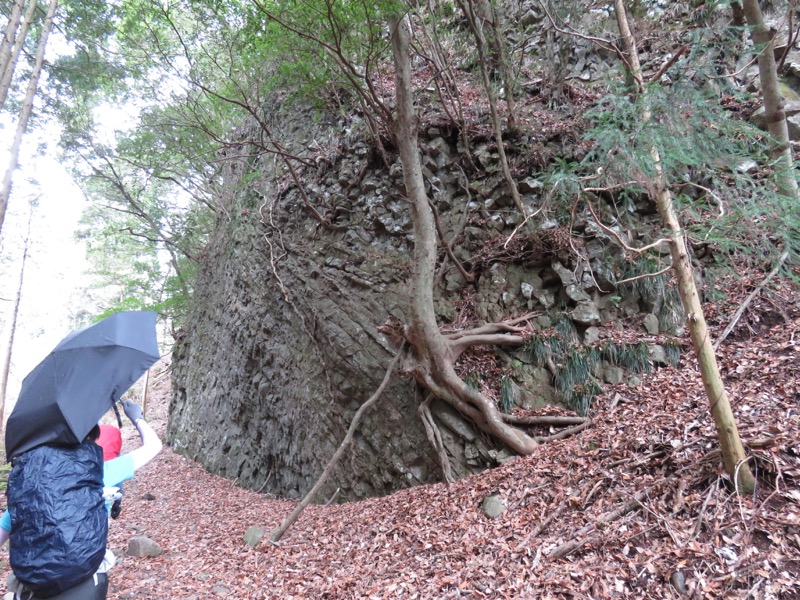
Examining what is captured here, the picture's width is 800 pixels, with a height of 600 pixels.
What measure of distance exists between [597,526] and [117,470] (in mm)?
3438

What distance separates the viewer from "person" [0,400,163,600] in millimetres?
1903

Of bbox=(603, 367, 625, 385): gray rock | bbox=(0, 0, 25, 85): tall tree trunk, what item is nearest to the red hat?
bbox=(603, 367, 625, 385): gray rock

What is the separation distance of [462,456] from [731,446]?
3.18m

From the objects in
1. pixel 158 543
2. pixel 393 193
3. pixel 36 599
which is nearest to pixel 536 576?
pixel 36 599

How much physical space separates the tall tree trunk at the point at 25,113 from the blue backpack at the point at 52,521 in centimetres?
818

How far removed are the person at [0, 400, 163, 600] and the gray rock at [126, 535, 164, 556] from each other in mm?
3733

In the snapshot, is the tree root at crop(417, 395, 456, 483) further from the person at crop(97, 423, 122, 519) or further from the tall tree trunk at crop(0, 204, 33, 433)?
the tall tree trunk at crop(0, 204, 33, 433)

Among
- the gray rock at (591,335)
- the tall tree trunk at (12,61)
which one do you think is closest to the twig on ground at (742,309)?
the gray rock at (591,335)

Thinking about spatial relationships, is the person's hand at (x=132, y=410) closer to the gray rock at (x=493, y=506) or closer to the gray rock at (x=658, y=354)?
the gray rock at (x=493, y=506)

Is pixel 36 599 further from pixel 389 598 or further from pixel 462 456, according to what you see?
pixel 462 456

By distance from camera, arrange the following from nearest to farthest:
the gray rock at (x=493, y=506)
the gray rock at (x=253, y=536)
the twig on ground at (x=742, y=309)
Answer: the gray rock at (x=493, y=506), the twig on ground at (x=742, y=309), the gray rock at (x=253, y=536)

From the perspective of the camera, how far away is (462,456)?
18.2 ft

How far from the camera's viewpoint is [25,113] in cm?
855

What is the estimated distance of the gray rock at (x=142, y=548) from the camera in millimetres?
5215
